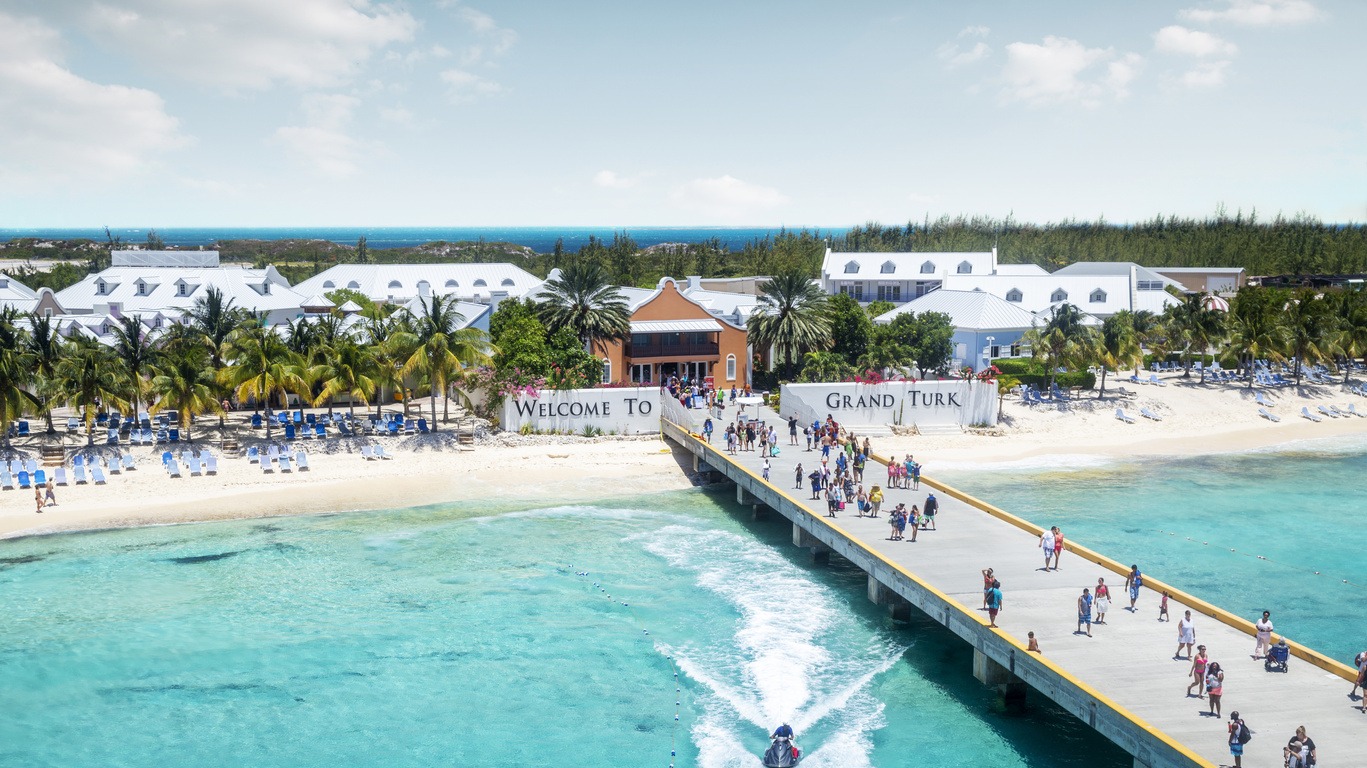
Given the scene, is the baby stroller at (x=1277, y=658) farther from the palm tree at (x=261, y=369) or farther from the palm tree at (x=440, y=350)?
the palm tree at (x=261, y=369)

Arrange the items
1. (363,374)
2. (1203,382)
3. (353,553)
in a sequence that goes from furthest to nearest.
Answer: (1203,382)
(363,374)
(353,553)

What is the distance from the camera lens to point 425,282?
91500 mm

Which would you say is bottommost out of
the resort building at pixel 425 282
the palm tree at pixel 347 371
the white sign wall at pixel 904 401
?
the white sign wall at pixel 904 401

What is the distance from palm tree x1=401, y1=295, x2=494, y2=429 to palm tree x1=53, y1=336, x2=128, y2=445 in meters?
12.7

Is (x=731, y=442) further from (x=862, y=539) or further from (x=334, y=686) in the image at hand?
(x=334, y=686)

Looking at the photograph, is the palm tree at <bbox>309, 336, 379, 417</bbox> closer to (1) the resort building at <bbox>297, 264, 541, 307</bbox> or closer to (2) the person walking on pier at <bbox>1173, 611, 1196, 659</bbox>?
(1) the resort building at <bbox>297, 264, 541, 307</bbox>

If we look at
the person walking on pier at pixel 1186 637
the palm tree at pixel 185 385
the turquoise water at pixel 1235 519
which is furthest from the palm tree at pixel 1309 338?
the palm tree at pixel 185 385

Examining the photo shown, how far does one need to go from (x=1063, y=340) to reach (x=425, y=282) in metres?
54.1

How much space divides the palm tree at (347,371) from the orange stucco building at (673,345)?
1377 cm

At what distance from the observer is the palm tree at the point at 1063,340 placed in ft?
204

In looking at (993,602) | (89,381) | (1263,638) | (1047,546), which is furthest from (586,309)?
(1263,638)

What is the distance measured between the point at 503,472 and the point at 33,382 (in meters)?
21.7

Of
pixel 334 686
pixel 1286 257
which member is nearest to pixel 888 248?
pixel 1286 257

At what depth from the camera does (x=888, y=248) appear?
146m
